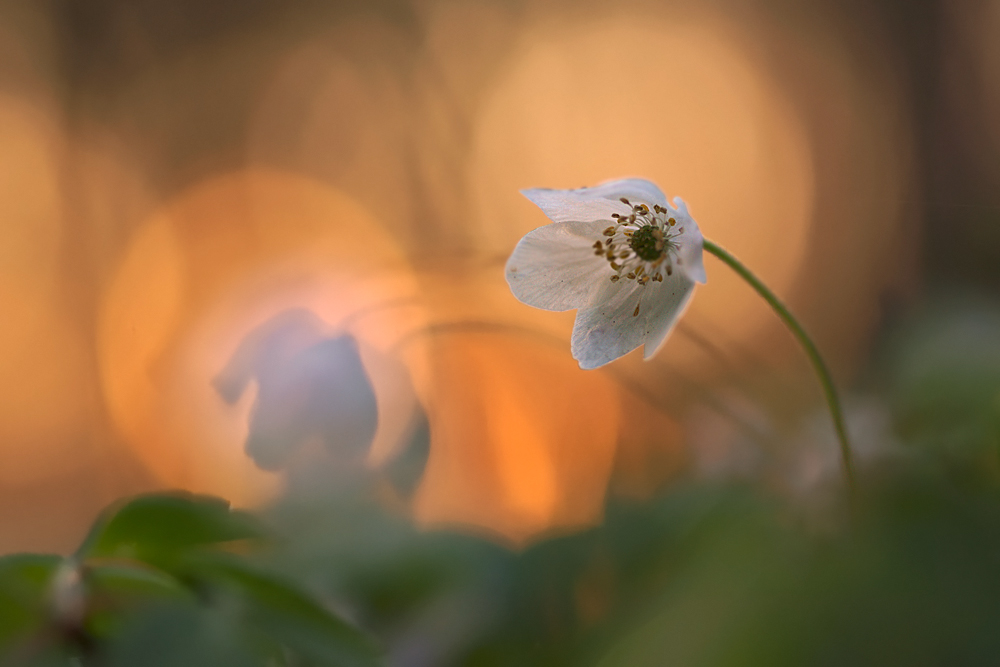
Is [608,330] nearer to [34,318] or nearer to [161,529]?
[161,529]

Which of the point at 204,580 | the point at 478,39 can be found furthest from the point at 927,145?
the point at 204,580

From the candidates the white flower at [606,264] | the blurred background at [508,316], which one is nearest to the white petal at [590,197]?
the white flower at [606,264]

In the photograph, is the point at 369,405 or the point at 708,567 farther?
the point at 369,405

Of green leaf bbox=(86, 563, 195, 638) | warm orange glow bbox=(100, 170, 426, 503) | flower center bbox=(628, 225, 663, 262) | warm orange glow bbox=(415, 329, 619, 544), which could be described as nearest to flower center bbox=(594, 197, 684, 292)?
flower center bbox=(628, 225, 663, 262)

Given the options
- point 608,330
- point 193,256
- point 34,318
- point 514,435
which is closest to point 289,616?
point 608,330

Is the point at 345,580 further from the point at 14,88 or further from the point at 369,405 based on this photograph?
the point at 14,88

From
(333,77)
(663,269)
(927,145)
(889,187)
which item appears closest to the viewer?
(663,269)

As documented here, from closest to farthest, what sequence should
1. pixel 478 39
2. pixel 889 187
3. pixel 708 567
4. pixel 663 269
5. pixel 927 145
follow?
pixel 708 567 → pixel 663 269 → pixel 927 145 → pixel 889 187 → pixel 478 39
